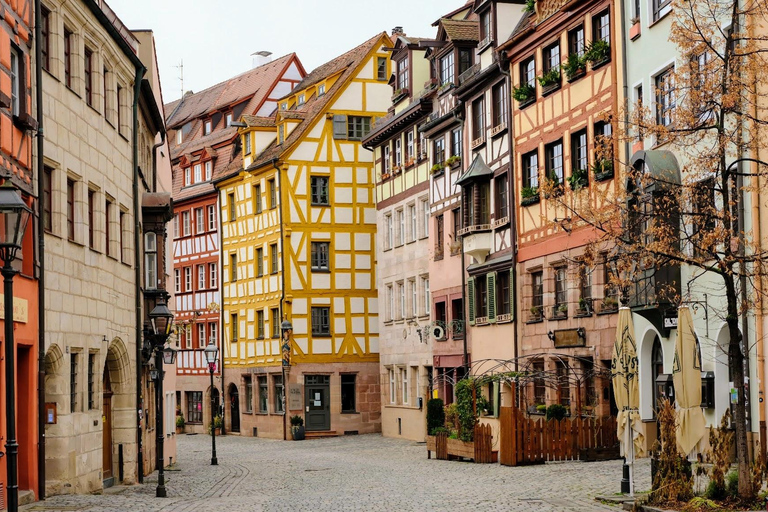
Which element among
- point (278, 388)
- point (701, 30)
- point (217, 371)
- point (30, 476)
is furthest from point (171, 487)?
point (217, 371)

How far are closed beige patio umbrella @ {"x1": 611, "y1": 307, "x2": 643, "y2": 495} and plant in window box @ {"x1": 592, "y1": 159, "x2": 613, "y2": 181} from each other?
10.7 m

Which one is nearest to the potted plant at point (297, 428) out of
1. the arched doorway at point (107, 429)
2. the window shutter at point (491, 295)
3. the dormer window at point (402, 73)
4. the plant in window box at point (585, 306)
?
the dormer window at point (402, 73)

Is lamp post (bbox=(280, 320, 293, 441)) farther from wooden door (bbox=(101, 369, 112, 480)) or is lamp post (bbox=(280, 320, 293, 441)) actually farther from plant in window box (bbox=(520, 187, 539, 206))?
wooden door (bbox=(101, 369, 112, 480))

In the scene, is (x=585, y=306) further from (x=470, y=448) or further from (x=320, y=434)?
(x=320, y=434)

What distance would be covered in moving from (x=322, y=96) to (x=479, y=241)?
2001 centimetres

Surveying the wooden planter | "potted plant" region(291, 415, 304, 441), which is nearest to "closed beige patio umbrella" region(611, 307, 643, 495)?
the wooden planter

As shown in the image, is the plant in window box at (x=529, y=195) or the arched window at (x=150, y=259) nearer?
the arched window at (x=150, y=259)

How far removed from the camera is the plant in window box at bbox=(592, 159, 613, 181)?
103 ft

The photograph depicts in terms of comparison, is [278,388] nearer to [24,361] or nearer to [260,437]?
[260,437]

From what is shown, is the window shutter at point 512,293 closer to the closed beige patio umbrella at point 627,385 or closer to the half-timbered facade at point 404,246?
the half-timbered facade at point 404,246

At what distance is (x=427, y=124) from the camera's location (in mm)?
45250

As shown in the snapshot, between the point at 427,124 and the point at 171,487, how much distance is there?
20.3 meters

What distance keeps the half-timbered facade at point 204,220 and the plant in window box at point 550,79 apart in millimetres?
28997

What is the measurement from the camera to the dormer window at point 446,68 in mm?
44000
